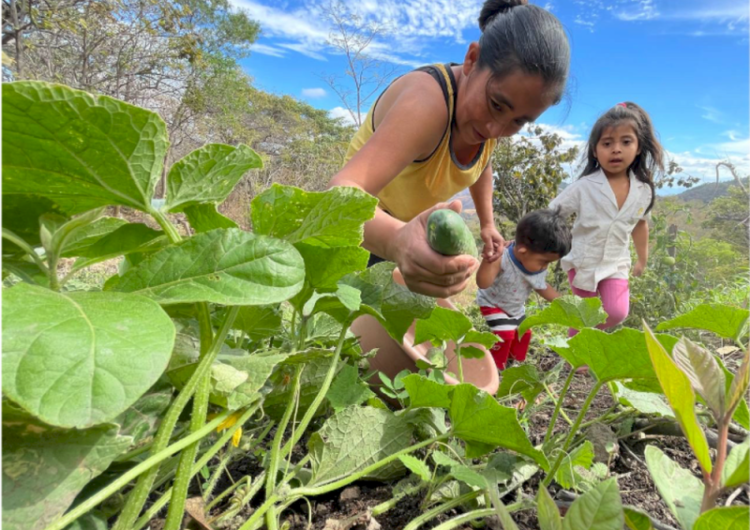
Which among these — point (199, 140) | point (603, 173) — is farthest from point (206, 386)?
point (199, 140)

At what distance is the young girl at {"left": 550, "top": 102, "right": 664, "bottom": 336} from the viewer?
2707 millimetres

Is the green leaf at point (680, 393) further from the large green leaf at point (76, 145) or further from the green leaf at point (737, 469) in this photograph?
the large green leaf at point (76, 145)

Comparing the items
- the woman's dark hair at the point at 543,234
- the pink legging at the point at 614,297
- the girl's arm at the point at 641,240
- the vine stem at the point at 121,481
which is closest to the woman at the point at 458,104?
the vine stem at the point at 121,481

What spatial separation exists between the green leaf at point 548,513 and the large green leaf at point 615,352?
21 centimetres

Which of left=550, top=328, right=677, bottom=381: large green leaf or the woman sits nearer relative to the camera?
left=550, top=328, right=677, bottom=381: large green leaf

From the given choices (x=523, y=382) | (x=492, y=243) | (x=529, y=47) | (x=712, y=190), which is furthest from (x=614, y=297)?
(x=712, y=190)

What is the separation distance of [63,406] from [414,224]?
586mm

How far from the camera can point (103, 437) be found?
0.28 meters

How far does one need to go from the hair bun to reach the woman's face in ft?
1.01

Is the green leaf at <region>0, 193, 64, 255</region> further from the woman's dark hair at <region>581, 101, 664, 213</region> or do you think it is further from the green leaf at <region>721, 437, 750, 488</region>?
the woman's dark hair at <region>581, 101, 664, 213</region>

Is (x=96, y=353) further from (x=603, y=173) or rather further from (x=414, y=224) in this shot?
(x=603, y=173)

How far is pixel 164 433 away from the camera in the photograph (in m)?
0.31

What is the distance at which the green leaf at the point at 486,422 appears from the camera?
0.45 metres

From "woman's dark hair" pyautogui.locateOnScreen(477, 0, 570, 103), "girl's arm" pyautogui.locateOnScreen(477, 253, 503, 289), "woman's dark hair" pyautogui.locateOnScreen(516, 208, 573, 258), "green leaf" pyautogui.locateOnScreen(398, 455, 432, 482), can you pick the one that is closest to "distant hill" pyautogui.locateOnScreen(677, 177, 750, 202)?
"woman's dark hair" pyautogui.locateOnScreen(516, 208, 573, 258)
